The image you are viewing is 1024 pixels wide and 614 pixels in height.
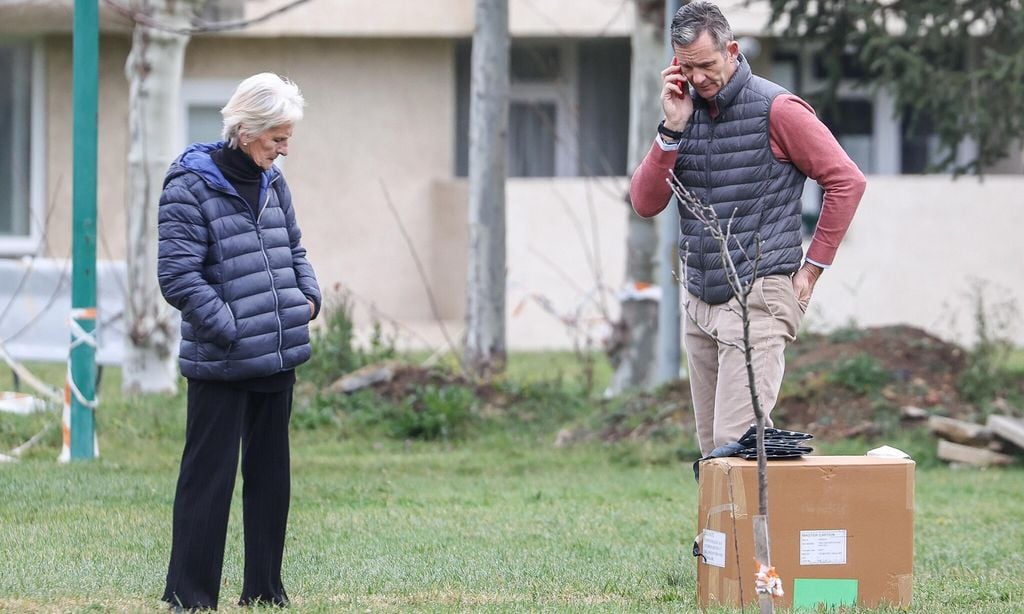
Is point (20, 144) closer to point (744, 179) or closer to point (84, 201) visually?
point (84, 201)

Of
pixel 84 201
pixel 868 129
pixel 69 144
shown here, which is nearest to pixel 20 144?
pixel 69 144

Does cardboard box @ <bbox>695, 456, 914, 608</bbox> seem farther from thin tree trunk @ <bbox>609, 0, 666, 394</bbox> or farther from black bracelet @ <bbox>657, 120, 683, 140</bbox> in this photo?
thin tree trunk @ <bbox>609, 0, 666, 394</bbox>

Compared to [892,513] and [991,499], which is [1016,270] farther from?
[892,513]

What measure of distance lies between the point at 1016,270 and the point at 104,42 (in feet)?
40.3

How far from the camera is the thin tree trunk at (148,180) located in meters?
12.3

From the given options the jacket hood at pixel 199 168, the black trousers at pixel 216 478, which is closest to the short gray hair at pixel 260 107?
the jacket hood at pixel 199 168

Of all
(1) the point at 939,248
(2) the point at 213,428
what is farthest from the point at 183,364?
(1) the point at 939,248

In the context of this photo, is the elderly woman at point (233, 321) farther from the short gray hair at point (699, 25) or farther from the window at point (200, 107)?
the window at point (200, 107)

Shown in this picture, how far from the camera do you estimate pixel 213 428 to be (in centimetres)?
509

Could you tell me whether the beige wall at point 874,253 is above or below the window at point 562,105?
below

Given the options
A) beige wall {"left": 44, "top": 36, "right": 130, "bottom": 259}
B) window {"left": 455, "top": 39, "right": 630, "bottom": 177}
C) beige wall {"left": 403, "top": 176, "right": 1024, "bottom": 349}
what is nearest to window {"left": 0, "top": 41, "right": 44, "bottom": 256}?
beige wall {"left": 44, "top": 36, "right": 130, "bottom": 259}

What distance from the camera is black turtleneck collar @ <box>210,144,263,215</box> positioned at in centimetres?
509

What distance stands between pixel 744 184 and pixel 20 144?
1677cm

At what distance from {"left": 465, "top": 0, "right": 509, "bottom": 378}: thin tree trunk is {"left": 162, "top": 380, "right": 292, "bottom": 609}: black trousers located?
7.84m
